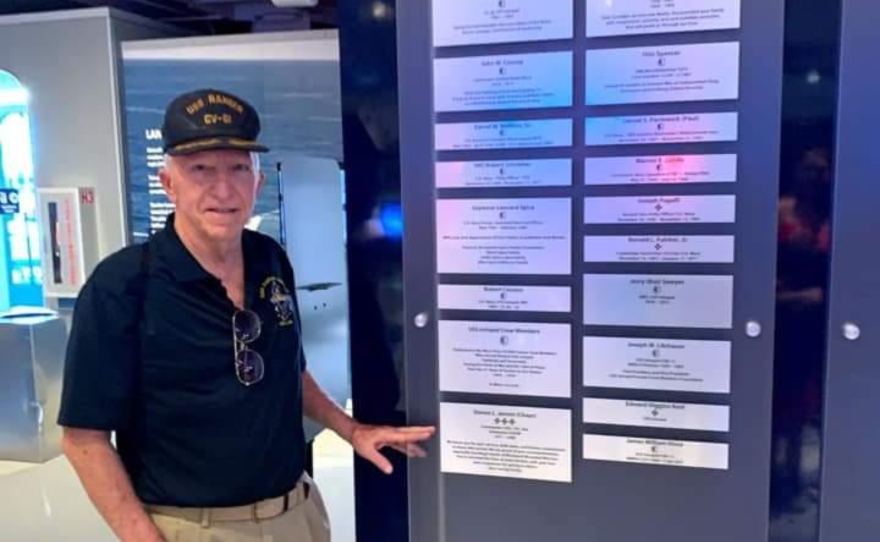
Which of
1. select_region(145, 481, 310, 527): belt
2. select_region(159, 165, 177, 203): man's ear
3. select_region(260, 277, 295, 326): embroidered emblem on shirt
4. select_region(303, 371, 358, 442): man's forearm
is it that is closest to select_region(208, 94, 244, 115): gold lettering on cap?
select_region(159, 165, 177, 203): man's ear

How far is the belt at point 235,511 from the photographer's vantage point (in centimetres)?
137

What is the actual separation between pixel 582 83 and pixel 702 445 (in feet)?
2.13

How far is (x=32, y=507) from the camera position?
12.1 feet

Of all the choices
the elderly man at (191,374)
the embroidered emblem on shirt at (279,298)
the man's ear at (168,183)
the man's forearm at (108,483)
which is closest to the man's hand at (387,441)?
the elderly man at (191,374)

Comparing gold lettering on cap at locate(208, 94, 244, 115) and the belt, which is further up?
gold lettering on cap at locate(208, 94, 244, 115)

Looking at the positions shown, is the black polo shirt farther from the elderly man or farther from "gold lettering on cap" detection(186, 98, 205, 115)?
"gold lettering on cap" detection(186, 98, 205, 115)

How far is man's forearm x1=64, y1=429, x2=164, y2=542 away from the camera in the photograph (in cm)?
129

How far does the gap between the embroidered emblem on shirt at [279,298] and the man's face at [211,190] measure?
0.45ft

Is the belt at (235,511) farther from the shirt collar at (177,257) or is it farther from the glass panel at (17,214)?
the glass panel at (17,214)

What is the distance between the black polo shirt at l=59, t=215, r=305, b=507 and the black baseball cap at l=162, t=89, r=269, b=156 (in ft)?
0.58

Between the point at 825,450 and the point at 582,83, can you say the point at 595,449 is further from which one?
the point at 582,83

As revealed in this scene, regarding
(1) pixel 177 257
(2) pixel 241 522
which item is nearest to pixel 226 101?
(1) pixel 177 257

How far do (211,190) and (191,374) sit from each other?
324 mm

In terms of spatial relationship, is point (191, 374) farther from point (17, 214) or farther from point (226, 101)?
point (17, 214)
